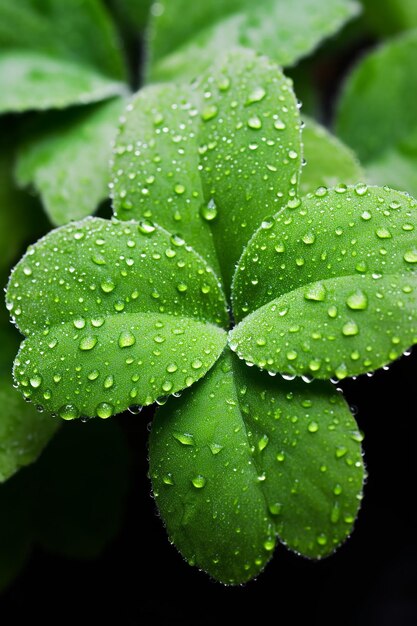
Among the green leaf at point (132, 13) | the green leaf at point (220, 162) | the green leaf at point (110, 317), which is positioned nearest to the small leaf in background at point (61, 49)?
the green leaf at point (132, 13)

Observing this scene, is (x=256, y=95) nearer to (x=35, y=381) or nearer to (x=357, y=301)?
(x=357, y=301)

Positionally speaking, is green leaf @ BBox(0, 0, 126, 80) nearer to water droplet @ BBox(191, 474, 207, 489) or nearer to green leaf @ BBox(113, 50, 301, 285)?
green leaf @ BBox(113, 50, 301, 285)

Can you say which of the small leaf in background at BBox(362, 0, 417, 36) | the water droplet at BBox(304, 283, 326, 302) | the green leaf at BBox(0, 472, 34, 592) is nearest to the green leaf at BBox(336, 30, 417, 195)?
the small leaf in background at BBox(362, 0, 417, 36)

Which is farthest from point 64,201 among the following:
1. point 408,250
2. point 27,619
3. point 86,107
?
point 27,619

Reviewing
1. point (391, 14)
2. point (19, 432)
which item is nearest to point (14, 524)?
point (19, 432)

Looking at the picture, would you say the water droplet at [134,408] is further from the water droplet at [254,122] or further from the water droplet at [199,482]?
the water droplet at [254,122]

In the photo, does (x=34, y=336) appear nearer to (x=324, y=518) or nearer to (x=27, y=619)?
(x=324, y=518)
